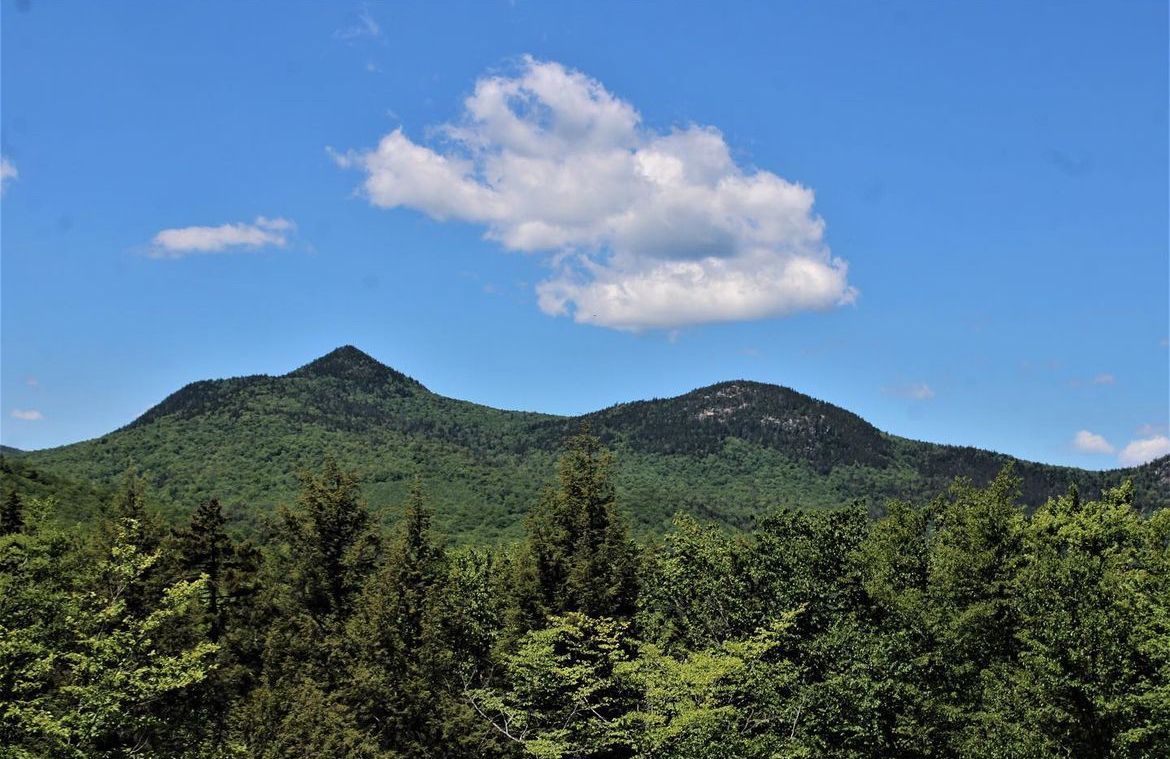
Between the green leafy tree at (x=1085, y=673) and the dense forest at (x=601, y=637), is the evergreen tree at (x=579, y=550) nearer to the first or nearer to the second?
the dense forest at (x=601, y=637)

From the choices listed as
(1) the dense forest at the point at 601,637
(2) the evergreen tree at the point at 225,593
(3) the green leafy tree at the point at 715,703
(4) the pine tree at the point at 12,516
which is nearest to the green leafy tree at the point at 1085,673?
(1) the dense forest at the point at 601,637

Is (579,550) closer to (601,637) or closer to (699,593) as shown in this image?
(601,637)

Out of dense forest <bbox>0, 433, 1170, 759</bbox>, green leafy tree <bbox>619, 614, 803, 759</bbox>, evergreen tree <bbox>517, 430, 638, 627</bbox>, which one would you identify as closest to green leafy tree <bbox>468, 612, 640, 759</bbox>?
dense forest <bbox>0, 433, 1170, 759</bbox>

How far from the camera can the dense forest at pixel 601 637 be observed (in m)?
27.5

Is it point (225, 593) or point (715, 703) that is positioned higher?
point (225, 593)

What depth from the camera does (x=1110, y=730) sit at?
27859mm

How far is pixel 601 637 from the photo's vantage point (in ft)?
113

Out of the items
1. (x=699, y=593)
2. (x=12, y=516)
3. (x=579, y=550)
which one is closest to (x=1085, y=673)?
(x=699, y=593)

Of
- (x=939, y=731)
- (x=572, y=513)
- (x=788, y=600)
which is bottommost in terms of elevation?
(x=939, y=731)

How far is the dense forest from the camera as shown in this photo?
90.3 feet

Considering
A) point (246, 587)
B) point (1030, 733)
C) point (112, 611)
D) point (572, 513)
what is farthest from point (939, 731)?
point (246, 587)

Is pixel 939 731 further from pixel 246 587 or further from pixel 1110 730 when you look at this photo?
pixel 246 587

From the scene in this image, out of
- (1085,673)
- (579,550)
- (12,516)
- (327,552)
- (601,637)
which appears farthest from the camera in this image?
(12,516)

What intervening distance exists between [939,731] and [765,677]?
23.8 feet
